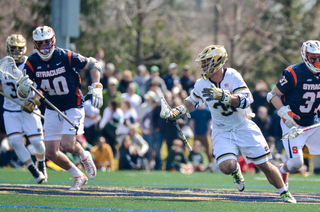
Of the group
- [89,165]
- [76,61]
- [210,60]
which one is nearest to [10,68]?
[76,61]

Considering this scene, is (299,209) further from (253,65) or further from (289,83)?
(253,65)

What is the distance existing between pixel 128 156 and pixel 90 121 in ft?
3.95

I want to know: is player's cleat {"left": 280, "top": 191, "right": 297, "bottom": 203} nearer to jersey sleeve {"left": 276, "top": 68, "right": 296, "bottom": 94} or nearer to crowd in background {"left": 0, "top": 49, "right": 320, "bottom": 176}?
jersey sleeve {"left": 276, "top": 68, "right": 296, "bottom": 94}

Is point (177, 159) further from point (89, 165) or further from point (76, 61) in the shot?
point (76, 61)

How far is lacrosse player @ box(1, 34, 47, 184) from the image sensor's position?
7727mm

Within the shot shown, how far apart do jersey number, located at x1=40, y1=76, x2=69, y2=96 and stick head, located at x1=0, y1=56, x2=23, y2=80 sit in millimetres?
528

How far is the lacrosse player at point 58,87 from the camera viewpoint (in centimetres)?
687

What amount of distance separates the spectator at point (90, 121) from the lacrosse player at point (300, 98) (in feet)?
18.8

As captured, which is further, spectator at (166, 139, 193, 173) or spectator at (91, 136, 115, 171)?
spectator at (166, 139, 193, 173)

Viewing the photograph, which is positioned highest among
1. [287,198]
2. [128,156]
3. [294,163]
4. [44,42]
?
[44,42]

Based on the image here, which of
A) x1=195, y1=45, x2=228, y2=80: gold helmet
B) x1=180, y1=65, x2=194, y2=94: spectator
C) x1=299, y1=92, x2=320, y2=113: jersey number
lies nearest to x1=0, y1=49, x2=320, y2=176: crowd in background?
x1=180, y1=65, x2=194, y2=94: spectator

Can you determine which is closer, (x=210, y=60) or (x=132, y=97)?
(x=210, y=60)

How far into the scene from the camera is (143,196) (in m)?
6.58

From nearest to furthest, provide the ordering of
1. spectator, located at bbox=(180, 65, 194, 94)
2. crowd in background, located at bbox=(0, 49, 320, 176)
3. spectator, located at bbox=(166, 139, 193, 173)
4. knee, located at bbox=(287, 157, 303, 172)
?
knee, located at bbox=(287, 157, 303, 172) → crowd in background, located at bbox=(0, 49, 320, 176) → spectator, located at bbox=(166, 139, 193, 173) → spectator, located at bbox=(180, 65, 194, 94)
